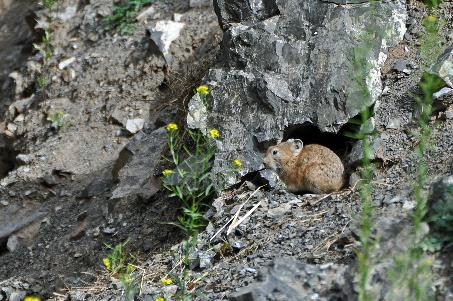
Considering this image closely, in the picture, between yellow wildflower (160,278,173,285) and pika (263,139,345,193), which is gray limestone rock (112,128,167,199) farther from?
yellow wildflower (160,278,173,285)

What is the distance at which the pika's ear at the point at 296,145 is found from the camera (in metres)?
8.37

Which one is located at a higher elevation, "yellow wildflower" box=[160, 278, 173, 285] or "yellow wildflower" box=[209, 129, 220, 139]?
"yellow wildflower" box=[209, 129, 220, 139]

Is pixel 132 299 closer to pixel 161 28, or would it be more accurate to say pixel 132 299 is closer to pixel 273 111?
pixel 273 111

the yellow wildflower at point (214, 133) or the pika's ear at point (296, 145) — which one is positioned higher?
the yellow wildflower at point (214, 133)

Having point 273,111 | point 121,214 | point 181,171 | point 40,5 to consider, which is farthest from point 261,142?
point 40,5

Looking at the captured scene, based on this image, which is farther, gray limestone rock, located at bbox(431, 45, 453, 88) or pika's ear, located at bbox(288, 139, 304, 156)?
pika's ear, located at bbox(288, 139, 304, 156)

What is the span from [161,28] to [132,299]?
4785mm

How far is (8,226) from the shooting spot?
1006 centimetres

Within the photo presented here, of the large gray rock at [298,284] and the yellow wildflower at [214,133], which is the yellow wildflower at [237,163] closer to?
the yellow wildflower at [214,133]

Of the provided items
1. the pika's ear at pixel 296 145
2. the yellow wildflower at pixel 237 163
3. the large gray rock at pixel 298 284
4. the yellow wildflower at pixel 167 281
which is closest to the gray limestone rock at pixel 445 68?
the pika's ear at pixel 296 145

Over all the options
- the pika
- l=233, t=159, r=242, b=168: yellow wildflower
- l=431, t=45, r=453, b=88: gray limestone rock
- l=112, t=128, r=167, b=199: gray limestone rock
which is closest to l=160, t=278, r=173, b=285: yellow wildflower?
l=233, t=159, r=242, b=168: yellow wildflower

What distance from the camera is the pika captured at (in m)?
7.98

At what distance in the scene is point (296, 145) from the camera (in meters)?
8.38

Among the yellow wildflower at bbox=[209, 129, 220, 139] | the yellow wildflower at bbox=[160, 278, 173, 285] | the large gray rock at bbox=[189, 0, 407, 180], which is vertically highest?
the large gray rock at bbox=[189, 0, 407, 180]
